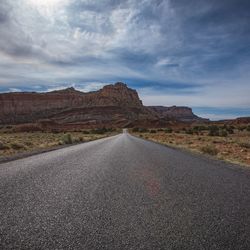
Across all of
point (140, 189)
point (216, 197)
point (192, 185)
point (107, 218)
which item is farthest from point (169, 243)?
point (192, 185)

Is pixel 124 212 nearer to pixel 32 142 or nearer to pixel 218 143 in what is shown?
pixel 218 143

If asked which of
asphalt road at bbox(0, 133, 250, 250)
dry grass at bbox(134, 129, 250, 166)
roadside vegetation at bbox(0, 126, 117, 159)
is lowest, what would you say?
roadside vegetation at bbox(0, 126, 117, 159)

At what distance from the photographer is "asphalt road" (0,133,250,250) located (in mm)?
4070

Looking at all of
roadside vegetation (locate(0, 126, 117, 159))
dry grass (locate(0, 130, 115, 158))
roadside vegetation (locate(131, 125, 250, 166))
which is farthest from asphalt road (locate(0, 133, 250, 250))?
dry grass (locate(0, 130, 115, 158))

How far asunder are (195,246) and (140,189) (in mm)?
3676

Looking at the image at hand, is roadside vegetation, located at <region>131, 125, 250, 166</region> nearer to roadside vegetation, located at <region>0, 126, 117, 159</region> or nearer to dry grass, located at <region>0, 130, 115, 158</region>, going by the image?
roadside vegetation, located at <region>0, 126, 117, 159</region>

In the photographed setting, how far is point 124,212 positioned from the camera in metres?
5.45

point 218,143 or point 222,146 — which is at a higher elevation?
point 222,146

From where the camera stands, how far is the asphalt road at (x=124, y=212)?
13.4 feet

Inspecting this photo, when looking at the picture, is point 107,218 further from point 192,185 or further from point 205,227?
point 192,185

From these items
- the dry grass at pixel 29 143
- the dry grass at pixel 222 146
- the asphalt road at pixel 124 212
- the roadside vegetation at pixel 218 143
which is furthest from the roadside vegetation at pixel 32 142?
the asphalt road at pixel 124 212

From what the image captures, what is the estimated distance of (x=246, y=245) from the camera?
3.92 meters

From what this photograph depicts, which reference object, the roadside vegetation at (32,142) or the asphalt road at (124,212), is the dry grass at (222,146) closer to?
the asphalt road at (124,212)

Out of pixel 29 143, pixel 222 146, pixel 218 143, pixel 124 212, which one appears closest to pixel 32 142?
pixel 29 143
